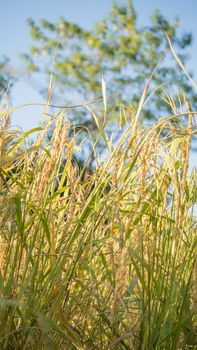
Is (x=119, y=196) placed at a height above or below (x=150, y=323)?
above

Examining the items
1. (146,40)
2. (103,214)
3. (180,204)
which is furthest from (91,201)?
(146,40)

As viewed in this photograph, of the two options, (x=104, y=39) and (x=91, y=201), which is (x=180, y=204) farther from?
(x=104, y=39)

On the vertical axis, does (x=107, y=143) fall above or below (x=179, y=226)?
above

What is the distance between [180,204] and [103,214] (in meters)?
0.20

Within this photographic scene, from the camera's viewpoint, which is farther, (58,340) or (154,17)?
(154,17)

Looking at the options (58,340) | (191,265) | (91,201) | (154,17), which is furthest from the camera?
(154,17)

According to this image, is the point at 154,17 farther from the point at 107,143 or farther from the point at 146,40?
the point at 107,143

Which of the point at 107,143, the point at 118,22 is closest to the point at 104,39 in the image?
the point at 118,22

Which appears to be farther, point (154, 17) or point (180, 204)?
point (154, 17)

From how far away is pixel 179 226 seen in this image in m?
1.48

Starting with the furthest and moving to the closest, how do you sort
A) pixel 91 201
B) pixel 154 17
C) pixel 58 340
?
1. pixel 154 17
2. pixel 91 201
3. pixel 58 340

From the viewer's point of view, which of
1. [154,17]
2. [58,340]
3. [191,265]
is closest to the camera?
[58,340]

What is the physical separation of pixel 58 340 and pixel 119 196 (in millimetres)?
390

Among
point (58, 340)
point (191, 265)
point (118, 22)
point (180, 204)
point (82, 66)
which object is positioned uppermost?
point (118, 22)
